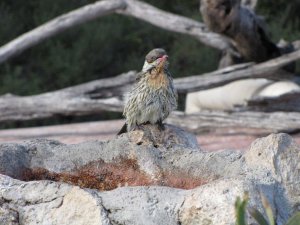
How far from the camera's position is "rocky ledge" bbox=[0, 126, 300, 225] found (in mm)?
3850

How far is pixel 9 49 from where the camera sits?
412 inches

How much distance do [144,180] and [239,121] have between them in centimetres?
510

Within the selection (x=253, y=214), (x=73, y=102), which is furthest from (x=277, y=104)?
(x=253, y=214)

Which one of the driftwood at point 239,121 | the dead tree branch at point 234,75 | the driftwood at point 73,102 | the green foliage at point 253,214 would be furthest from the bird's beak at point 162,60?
the dead tree branch at point 234,75

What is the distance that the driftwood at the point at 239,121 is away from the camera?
9586mm

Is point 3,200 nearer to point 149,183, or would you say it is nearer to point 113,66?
point 149,183

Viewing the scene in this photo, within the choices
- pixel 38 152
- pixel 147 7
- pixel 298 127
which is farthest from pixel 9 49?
pixel 38 152

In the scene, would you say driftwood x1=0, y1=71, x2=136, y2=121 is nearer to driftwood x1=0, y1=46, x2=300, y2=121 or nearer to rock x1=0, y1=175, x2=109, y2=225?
driftwood x1=0, y1=46, x2=300, y2=121

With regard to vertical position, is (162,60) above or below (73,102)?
above

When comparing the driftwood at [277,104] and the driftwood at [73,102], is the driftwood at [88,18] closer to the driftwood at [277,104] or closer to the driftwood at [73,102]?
the driftwood at [73,102]

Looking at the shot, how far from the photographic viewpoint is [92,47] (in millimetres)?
14836

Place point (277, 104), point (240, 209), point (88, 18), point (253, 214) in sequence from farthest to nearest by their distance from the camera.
A: point (88, 18), point (277, 104), point (253, 214), point (240, 209)

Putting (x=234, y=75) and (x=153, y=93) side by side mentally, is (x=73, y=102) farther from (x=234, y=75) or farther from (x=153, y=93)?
(x=153, y=93)

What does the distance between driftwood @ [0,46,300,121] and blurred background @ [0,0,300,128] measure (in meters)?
3.60
